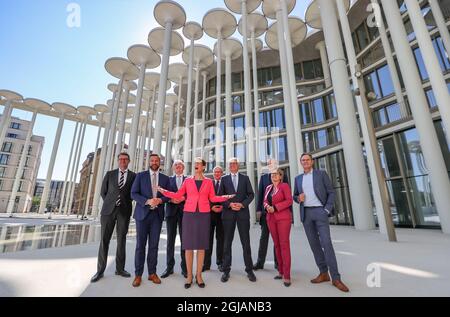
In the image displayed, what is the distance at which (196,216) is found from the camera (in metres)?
3.54

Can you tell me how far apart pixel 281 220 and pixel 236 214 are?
0.78 metres

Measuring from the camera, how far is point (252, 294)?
9.90 feet

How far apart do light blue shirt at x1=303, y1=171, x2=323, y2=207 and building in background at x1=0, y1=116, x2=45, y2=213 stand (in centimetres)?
6554

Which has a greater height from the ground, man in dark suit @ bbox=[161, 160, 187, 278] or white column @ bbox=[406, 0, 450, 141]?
white column @ bbox=[406, 0, 450, 141]

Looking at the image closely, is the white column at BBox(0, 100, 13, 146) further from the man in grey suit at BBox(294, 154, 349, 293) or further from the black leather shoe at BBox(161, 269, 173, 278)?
the man in grey suit at BBox(294, 154, 349, 293)

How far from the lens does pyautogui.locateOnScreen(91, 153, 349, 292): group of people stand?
345 centimetres

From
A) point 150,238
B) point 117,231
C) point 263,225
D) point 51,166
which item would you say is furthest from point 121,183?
point 51,166

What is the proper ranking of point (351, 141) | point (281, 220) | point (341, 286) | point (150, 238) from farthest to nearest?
point (351, 141)
point (150, 238)
point (281, 220)
point (341, 286)

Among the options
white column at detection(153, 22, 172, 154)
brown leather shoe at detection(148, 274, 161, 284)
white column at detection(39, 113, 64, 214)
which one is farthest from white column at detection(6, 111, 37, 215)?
brown leather shoe at detection(148, 274, 161, 284)

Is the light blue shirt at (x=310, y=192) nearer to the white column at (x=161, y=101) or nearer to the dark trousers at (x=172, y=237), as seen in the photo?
the dark trousers at (x=172, y=237)

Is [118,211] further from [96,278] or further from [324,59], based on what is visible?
[324,59]

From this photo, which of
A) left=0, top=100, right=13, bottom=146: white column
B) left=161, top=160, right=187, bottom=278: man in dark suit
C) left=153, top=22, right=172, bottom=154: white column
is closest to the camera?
left=161, top=160, right=187, bottom=278: man in dark suit

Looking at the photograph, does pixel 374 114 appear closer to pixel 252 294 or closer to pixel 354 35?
pixel 354 35
